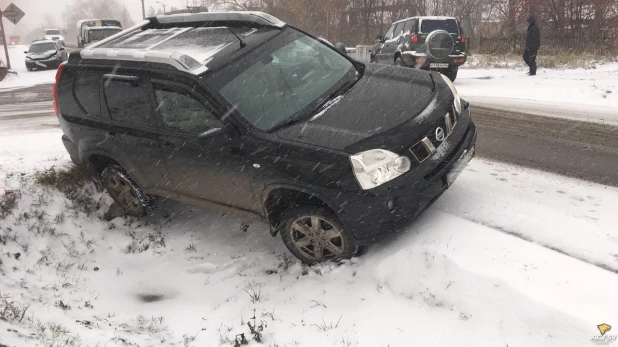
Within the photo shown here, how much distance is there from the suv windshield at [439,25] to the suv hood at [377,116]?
8841mm

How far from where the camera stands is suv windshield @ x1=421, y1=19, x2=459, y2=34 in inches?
495

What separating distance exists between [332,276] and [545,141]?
4.18 meters

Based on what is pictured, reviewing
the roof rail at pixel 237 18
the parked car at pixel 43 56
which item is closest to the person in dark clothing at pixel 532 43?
the roof rail at pixel 237 18

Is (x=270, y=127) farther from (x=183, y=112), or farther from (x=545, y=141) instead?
(x=545, y=141)

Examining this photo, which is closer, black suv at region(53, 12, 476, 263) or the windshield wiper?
black suv at region(53, 12, 476, 263)

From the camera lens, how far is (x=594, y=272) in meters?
3.22

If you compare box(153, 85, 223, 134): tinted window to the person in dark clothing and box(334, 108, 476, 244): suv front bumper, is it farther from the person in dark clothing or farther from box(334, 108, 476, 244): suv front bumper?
the person in dark clothing

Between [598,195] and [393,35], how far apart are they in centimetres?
1091

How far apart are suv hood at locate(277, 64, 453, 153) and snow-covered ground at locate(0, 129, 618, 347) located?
3.35 feet

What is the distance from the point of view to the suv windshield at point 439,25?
495 inches

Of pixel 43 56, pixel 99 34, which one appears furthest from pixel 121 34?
pixel 43 56

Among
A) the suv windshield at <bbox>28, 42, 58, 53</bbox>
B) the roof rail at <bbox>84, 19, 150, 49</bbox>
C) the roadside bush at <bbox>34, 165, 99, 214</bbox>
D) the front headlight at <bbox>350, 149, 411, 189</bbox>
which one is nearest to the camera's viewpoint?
the front headlight at <bbox>350, 149, 411, 189</bbox>

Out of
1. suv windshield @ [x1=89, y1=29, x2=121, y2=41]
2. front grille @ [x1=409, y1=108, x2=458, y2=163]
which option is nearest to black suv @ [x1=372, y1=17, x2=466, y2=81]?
front grille @ [x1=409, y1=108, x2=458, y2=163]

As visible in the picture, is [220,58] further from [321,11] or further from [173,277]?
[321,11]
